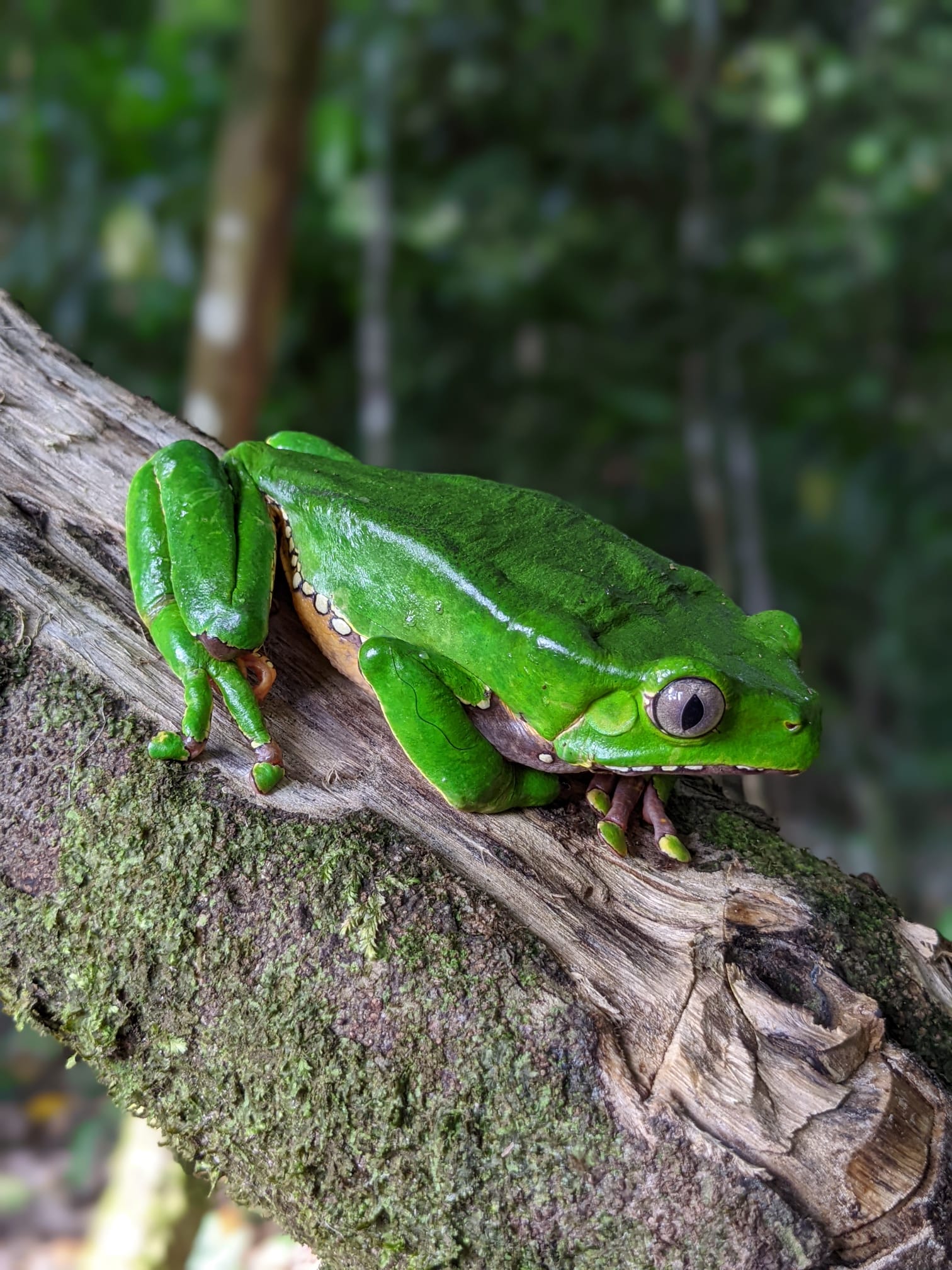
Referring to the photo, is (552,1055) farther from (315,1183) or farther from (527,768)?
(527,768)

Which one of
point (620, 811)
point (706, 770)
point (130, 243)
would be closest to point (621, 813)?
point (620, 811)

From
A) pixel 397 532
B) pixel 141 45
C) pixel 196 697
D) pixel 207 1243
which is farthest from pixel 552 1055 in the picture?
pixel 141 45

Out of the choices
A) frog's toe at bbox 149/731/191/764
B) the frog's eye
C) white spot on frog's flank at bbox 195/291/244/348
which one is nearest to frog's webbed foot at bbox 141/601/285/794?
frog's toe at bbox 149/731/191/764

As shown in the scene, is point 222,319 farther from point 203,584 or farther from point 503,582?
point 503,582

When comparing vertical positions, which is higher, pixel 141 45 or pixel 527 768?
pixel 141 45

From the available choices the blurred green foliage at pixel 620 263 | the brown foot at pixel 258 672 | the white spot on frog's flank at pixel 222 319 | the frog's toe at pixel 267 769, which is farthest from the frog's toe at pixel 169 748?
the blurred green foliage at pixel 620 263

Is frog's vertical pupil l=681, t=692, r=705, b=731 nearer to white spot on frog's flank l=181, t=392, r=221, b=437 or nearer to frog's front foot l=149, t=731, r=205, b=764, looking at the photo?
frog's front foot l=149, t=731, r=205, b=764

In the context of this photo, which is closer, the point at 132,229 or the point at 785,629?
the point at 785,629
